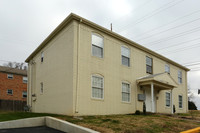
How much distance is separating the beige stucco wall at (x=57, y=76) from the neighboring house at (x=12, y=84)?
15069mm

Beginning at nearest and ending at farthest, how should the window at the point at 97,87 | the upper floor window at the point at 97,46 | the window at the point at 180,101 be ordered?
the window at the point at 97,87, the upper floor window at the point at 97,46, the window at the point at 180,101

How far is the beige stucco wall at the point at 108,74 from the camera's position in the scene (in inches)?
487

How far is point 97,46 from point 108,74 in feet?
7.12

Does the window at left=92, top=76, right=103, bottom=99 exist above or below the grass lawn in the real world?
above

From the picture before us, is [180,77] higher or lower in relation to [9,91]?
higher

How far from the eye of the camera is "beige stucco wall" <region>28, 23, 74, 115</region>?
1237 cm

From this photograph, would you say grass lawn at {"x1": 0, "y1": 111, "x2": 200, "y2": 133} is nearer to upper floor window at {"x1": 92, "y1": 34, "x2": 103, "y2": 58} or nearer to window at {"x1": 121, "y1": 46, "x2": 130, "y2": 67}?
upper floor window at {"x1": 92, "y1": 34, "x2": 103, "y2": 58}

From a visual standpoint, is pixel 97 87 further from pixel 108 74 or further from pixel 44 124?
pixel 44 124

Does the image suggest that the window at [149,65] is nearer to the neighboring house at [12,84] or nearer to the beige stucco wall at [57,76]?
the beige stucco wall at [57,76]

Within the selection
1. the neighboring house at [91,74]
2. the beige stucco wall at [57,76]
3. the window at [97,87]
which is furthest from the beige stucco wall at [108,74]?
the beige stucco wall at [57,76]

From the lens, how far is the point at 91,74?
42.4 ft

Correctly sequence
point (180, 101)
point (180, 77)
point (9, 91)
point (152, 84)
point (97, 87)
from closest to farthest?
1. point (97, 87)
2. point (152, 84)
3. point (180, 101)
4. point (180, 77)
5. point (9, 91)

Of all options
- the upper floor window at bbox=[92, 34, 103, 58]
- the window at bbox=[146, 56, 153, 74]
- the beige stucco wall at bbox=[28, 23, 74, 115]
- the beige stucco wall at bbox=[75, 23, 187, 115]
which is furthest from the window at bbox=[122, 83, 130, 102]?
the beige stucco wall at bbox=[28, 23, 74, 115]

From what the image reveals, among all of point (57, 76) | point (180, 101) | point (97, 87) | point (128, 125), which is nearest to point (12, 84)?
point (57, 76)
